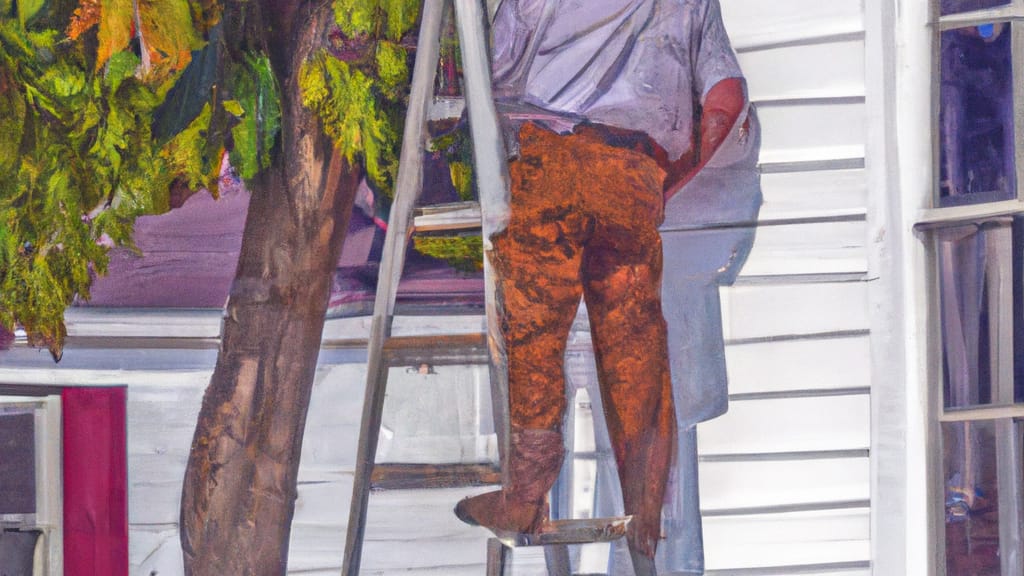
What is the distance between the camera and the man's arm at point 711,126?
225 centimetres

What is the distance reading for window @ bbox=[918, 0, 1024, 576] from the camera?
2270mm

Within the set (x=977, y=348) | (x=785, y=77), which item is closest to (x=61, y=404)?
(x=785, y=77)

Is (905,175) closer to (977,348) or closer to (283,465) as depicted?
(977,348)

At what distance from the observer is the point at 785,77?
227 centimetres

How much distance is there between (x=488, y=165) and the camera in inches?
85.2

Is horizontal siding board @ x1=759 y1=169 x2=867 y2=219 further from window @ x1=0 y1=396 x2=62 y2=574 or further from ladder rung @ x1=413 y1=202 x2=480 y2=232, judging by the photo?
window @ x1=0 y1=396 x2=62 y2=574

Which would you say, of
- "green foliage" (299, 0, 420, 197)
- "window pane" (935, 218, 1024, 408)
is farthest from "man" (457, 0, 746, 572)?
"window pane" (935, 218, 1024, 408)

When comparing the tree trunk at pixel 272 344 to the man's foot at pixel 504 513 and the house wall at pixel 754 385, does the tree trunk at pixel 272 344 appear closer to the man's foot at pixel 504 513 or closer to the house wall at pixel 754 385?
the house wall at pixel 754 385

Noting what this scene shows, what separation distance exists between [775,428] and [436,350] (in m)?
0.88

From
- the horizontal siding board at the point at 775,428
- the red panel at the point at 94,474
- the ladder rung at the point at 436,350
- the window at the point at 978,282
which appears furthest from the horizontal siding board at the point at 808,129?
the red panel at the point at 94,474

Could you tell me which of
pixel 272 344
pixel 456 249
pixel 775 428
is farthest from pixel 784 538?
pixel 272 344

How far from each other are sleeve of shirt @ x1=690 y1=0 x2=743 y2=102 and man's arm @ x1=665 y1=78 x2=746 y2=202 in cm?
2

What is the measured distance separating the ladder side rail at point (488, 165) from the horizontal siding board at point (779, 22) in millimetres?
648

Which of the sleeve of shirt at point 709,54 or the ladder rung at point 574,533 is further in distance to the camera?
the sleeve of shirt at point 709,54
